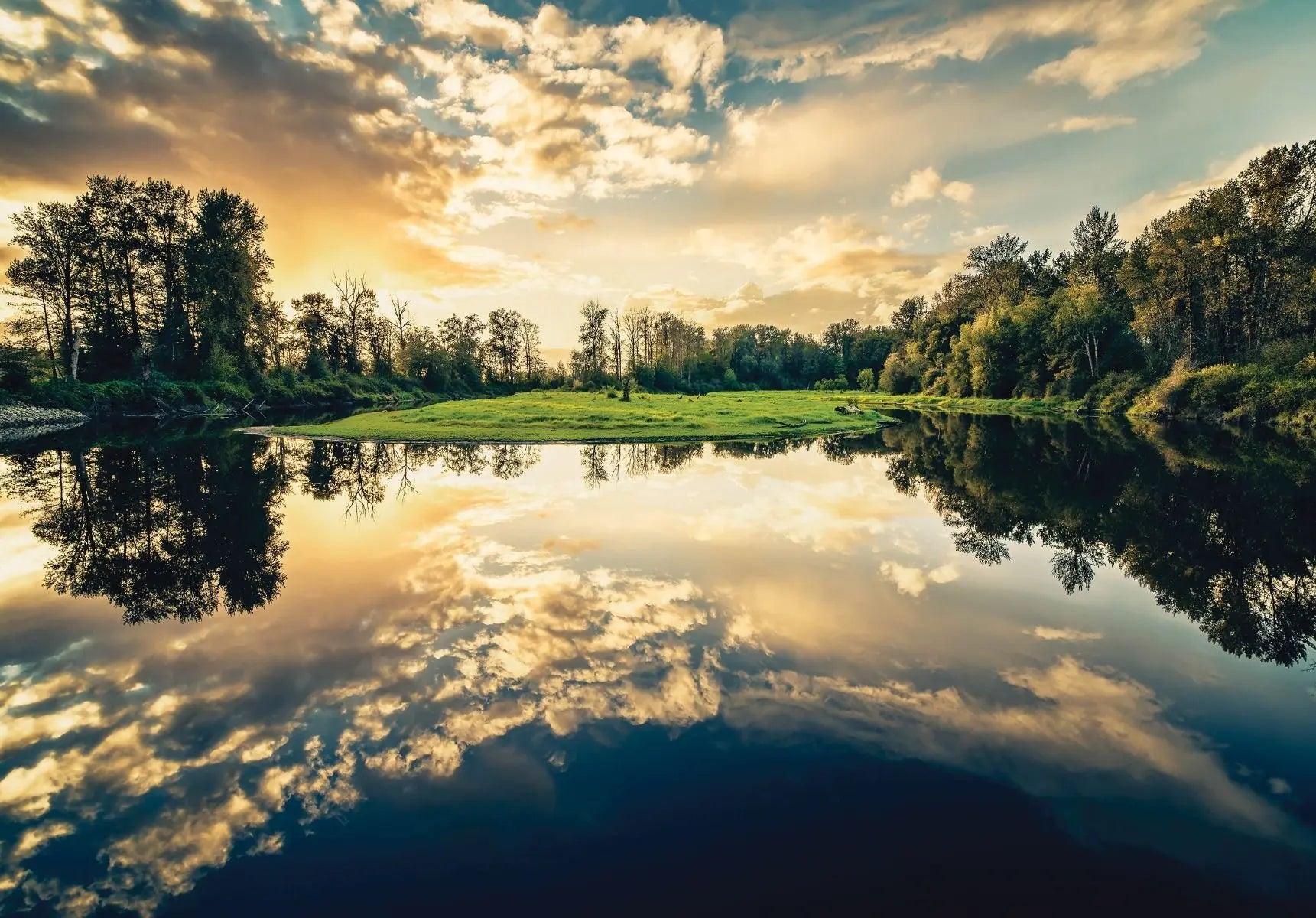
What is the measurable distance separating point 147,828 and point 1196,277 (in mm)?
78346

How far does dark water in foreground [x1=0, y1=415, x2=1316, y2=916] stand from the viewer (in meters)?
4.37

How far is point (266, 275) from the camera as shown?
2510 inches

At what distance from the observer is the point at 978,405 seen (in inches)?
3024

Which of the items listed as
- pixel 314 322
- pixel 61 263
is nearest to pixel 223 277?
pixel 61 263

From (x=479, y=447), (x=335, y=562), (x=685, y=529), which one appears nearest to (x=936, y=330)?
(x=479, y=447)

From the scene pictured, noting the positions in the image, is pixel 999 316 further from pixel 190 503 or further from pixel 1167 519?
pixel 190 503

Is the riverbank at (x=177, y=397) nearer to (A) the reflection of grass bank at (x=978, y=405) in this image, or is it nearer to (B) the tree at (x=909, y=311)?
(A) the reflection of grass bank at (x=978, y=405)

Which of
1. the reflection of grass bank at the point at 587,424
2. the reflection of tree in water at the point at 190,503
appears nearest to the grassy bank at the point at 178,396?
the reflection of grass bank at the point at 587,424

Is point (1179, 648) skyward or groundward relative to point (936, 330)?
groundward

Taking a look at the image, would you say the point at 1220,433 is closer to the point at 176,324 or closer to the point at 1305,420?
the point at 1305,420

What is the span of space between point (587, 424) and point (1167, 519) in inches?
1306

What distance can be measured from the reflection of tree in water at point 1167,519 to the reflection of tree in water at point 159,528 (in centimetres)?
1673

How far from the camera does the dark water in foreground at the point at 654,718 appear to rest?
172 inches

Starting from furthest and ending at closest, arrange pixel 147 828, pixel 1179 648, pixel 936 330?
pixel 936 330, pixel 1179 648, pixel 147 828
